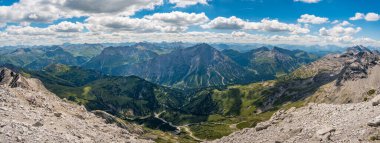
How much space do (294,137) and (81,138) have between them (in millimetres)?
36429

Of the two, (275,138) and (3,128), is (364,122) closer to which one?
(275,138)

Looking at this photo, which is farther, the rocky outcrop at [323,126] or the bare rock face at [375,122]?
the rocky outcrop at [323,126]

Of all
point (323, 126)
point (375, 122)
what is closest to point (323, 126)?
point (323, 126)

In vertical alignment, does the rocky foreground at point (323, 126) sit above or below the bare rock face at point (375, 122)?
below

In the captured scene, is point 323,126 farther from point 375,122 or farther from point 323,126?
point 375,122

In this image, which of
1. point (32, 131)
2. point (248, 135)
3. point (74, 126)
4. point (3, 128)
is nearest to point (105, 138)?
point (74, 126)

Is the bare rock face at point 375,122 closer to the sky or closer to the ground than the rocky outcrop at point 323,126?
closer to the sky

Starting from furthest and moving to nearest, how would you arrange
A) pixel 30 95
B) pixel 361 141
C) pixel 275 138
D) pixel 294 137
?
pixel 30 95 < pixel 275 138 < pixel 294 137 < pixel 361 141

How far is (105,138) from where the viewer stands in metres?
73.7

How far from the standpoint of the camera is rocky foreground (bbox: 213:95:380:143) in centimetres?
4746

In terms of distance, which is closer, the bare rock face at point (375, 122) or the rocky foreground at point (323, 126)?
the bare rock face at point (375, 122)

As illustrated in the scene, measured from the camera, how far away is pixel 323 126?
5444cm

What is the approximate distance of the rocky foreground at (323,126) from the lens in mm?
47459

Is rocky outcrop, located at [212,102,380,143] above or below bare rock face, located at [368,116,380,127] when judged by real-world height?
below
